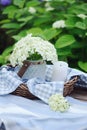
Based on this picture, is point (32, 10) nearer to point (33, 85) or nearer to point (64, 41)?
point (64, 41)

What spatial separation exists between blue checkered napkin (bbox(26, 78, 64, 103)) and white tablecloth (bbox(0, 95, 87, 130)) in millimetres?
54

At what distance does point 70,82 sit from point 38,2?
8.57ft

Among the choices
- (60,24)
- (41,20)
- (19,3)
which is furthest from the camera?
(19,3)

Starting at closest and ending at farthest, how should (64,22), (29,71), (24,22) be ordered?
(29,71)
(64,22)
(24,22)

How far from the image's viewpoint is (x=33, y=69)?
85.4 inches

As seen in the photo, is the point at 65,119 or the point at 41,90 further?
the point at 41,90

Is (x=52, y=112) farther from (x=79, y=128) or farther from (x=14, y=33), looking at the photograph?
(x=14, y=33)

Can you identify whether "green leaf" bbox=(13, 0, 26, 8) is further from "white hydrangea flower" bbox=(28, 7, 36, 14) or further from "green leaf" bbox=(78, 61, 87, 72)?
"green leaf" bbox=(78, 61, 87, 72)

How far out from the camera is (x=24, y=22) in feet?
14.1

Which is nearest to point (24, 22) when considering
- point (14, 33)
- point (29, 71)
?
point (14, 33)

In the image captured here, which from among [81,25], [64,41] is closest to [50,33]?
[64,41]

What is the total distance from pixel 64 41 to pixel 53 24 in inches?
9.1

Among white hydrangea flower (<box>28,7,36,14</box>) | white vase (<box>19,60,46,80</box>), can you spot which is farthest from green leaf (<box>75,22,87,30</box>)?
white vase (<box>19,60,46,80</box>)

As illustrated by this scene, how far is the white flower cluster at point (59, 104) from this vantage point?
1.95 metres
